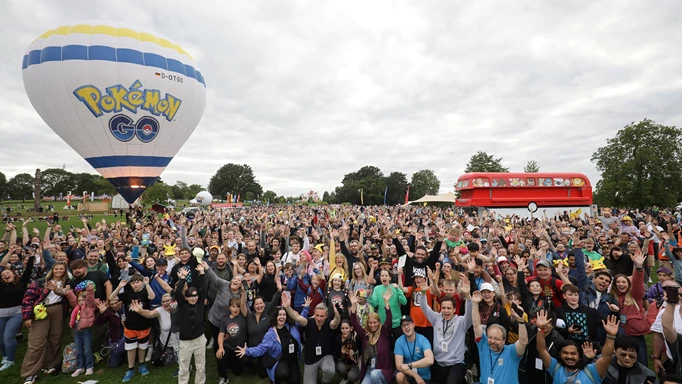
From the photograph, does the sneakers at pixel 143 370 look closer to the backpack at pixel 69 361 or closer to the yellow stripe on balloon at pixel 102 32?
the backpack at pixel 69 361

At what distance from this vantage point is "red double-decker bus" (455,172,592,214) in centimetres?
2475

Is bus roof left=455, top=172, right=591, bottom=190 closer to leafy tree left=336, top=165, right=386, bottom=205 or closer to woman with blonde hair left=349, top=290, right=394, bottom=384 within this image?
woman with blonde hair left=349, top=290, right=394, bottom=384

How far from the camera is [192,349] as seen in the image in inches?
199

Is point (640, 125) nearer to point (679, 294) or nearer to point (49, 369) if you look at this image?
point (679, 294)

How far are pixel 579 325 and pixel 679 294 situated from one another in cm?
117

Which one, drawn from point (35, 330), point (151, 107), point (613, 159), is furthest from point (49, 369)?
point (613, 159)

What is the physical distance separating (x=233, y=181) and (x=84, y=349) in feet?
Result: 317

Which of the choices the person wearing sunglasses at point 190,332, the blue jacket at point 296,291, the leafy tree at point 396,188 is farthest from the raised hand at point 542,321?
the leafy tree at point 396,188

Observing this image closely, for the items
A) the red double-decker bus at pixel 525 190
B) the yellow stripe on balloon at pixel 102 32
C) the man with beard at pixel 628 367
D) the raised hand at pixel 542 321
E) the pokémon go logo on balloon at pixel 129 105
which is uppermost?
the yellow stripe on balloon at pixel 102 32

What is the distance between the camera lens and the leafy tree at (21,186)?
3482 inches

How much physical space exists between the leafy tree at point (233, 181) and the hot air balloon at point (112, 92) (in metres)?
80.6

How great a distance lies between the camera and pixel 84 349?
5.79m

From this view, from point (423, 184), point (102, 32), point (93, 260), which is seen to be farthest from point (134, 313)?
point (423, 184)

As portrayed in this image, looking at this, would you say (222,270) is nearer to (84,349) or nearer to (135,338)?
(135,338)
